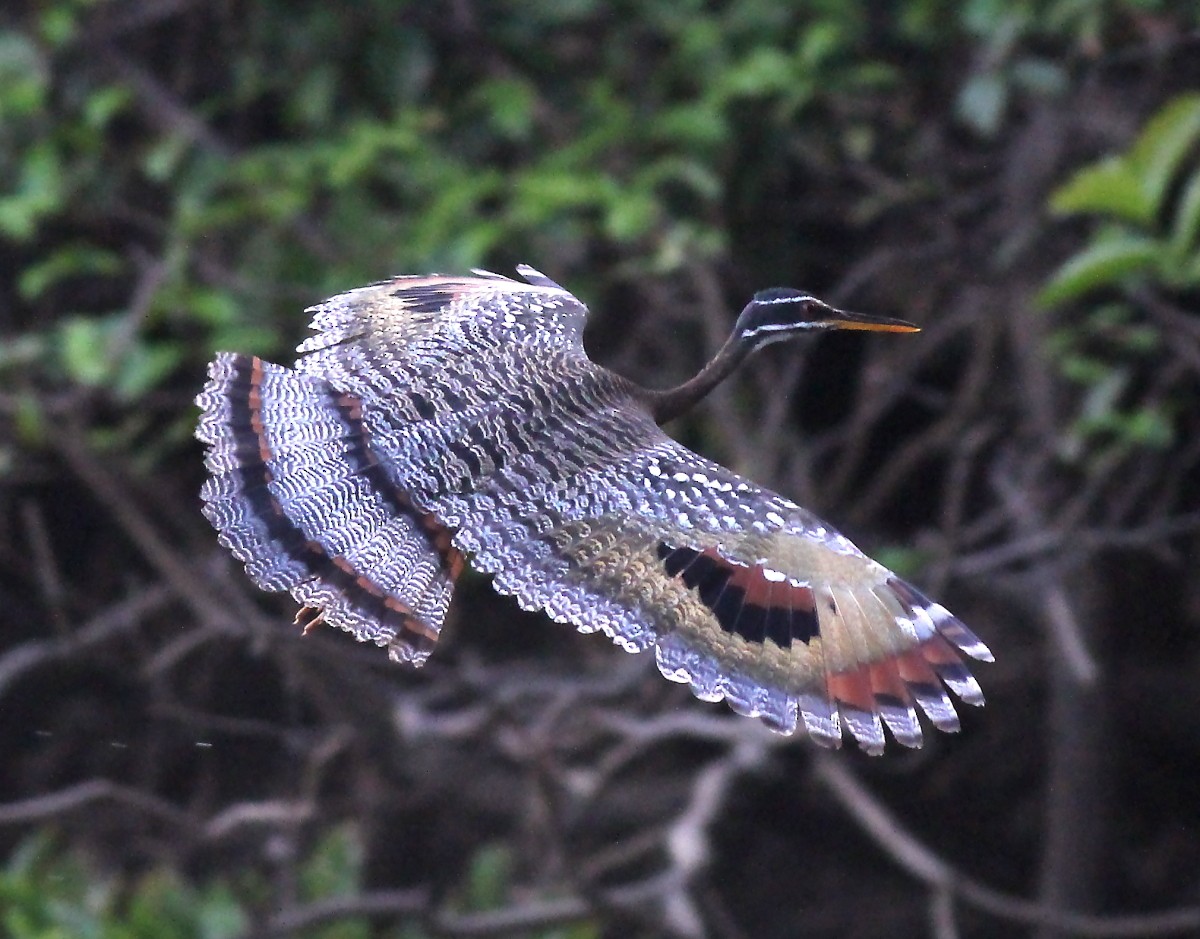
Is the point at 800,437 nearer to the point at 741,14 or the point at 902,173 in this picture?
the point at 902,173

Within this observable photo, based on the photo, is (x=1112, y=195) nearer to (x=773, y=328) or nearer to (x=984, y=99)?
(x=984, y=99)

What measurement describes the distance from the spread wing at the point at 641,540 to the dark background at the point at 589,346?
3.94ft

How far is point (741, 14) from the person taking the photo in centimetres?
456

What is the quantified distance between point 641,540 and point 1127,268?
1718 millimetres

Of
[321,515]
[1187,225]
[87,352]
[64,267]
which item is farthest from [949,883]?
[64,267]

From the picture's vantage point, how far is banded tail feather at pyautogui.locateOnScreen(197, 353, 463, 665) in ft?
8.80

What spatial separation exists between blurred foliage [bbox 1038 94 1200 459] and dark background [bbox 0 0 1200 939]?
0.02 m

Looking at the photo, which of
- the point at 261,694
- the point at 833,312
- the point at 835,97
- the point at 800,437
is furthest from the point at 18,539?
the point at 833,312

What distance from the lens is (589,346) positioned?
4648 millimetres

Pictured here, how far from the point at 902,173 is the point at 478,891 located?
216cm

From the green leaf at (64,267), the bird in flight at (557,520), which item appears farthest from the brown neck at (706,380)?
the green leaf at (64,267)

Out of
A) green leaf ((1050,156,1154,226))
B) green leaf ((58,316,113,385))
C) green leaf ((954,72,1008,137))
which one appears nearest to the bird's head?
green leaf ((1050,156,1154,226))

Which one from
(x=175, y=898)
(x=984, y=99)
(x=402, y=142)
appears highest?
(x=984, y=99)

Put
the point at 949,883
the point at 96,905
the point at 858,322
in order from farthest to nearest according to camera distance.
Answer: the point at 96,905
the point at 949,883
the point at 858,322
